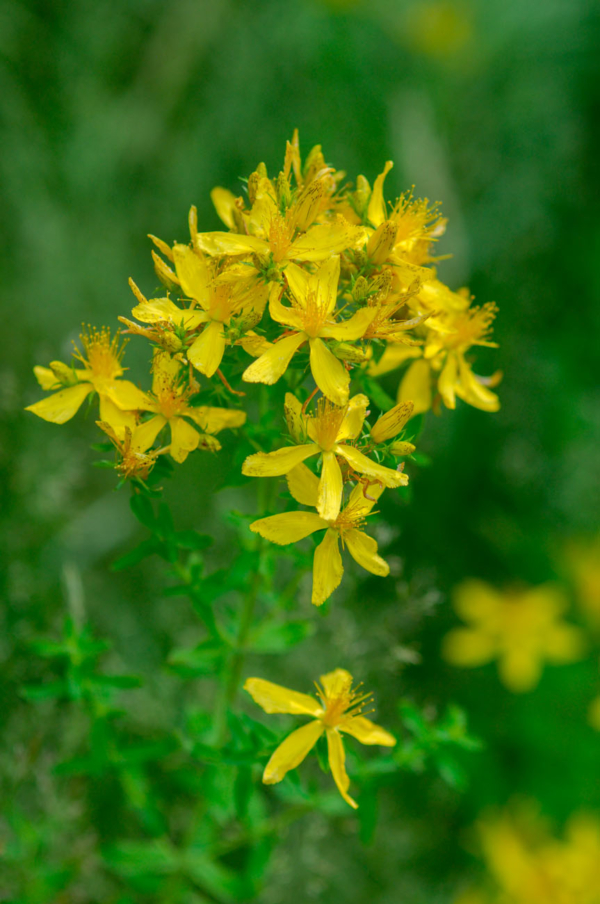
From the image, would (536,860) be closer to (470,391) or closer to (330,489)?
(470,391)

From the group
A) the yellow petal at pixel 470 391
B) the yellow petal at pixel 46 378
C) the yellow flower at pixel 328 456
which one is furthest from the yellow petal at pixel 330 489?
the yellow petal at pixel 46 378

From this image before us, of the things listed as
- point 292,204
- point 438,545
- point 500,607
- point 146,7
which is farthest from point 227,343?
point 146,7

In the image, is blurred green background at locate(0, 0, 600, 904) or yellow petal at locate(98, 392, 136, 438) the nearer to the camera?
yellow petal at locate(98, 392, 136, 438)

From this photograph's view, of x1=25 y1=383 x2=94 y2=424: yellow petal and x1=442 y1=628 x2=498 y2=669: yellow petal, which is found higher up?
x1=25 y1=383 x2=94 y2=424: yellow petal

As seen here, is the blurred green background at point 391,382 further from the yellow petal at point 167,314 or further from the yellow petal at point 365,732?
the yellow petal at point 167,314

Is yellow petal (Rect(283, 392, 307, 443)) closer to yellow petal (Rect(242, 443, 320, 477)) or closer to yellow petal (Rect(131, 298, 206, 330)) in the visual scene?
yellow petal (Rect(242, 443, 320, 477))

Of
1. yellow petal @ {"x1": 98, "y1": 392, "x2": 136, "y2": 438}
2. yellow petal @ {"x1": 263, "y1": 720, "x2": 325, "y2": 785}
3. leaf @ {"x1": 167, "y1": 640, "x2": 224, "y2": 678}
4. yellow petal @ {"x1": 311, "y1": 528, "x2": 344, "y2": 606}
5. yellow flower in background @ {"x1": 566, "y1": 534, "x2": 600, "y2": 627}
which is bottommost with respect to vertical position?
yellow flower in background @ {"x1": 566, "y1": 534, "x2": 600, "y2": 627}

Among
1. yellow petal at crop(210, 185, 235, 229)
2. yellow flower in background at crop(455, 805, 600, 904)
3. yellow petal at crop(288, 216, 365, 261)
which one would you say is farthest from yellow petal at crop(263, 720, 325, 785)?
yellow flower in background at crop(455, 805, 600, 904)
